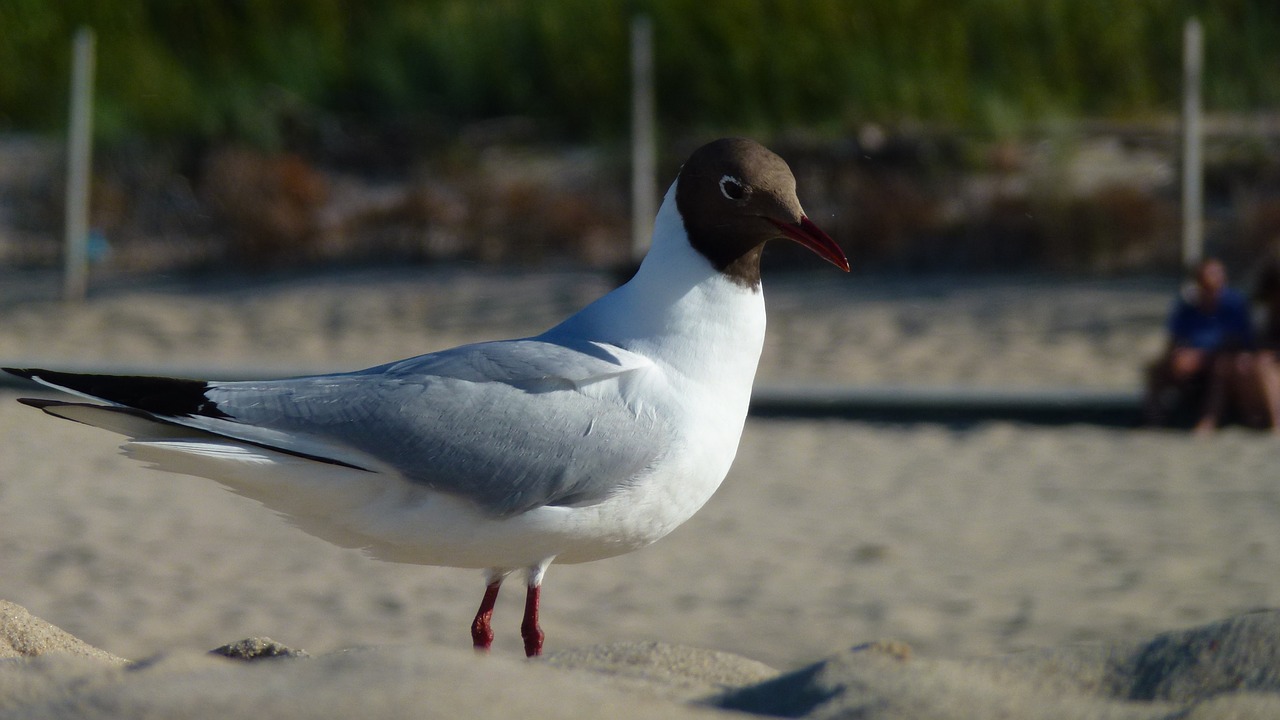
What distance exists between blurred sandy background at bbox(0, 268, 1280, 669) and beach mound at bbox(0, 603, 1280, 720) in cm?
132

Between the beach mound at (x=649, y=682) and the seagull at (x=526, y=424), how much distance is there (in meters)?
0.32

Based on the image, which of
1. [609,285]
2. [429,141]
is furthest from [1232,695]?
[429,141]

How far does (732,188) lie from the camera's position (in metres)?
2.70

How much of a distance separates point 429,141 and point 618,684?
43.4 feet

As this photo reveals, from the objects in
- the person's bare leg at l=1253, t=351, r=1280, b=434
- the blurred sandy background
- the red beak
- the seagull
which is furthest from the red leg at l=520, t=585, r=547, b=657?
the person's bare leg at l=1253, t=351, r=1280, b=434

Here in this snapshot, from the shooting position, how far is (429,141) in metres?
14.9

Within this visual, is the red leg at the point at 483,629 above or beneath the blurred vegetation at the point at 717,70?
beneath

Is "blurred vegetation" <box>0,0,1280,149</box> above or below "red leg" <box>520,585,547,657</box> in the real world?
above

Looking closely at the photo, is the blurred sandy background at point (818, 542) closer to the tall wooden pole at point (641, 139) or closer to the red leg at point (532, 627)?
the red leg at point (532, 627)

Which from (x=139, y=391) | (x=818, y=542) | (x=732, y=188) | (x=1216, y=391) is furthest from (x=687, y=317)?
(x=1216, y=391)

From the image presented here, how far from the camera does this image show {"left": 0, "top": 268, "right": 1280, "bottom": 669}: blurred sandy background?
4.38 meters

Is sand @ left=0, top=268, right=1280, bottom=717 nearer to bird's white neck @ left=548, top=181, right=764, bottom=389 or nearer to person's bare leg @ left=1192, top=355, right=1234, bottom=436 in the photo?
person's bare leg @ left=1192, top=355, right=1234, bottom=436

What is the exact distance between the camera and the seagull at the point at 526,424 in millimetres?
2590

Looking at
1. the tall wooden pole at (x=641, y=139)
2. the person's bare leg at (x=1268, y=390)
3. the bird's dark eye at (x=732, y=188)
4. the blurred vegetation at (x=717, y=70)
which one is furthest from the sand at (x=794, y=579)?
the blurred vegetation at (x=717, y=70)
